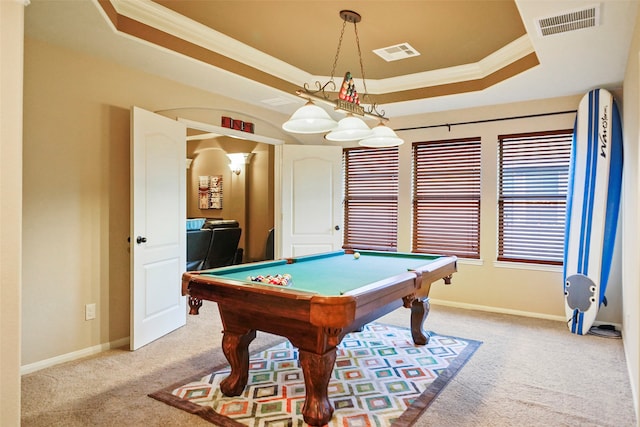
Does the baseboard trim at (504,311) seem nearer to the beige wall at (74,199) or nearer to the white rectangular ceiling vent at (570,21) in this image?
the white rectangular ceiling vent at (570,21)

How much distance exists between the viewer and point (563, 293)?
4.33 m

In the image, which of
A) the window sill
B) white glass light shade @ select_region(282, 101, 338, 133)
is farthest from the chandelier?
the window sill

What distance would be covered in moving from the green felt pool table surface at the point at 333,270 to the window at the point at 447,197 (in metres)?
1.46

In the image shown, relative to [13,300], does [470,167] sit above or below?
above

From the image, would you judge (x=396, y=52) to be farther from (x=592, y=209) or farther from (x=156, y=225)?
(x=156, y=225)

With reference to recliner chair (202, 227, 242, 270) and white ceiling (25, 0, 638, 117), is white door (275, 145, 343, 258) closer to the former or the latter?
white ceiling (25, 0, 638, 117)

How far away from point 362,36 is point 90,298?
321cm

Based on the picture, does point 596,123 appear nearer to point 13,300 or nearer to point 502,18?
point 502,18

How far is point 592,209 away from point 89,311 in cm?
461

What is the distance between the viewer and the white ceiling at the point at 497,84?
259 centimetres

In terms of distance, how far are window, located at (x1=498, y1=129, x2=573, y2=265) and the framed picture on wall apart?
559 centimetres

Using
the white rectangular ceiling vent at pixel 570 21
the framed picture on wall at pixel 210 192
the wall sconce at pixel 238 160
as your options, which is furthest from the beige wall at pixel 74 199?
the framed picture on wall at pixel 210 192

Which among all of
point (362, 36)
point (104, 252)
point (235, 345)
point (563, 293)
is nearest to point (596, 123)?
point (563, 293)

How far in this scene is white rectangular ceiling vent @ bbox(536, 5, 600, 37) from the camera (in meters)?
2.58
